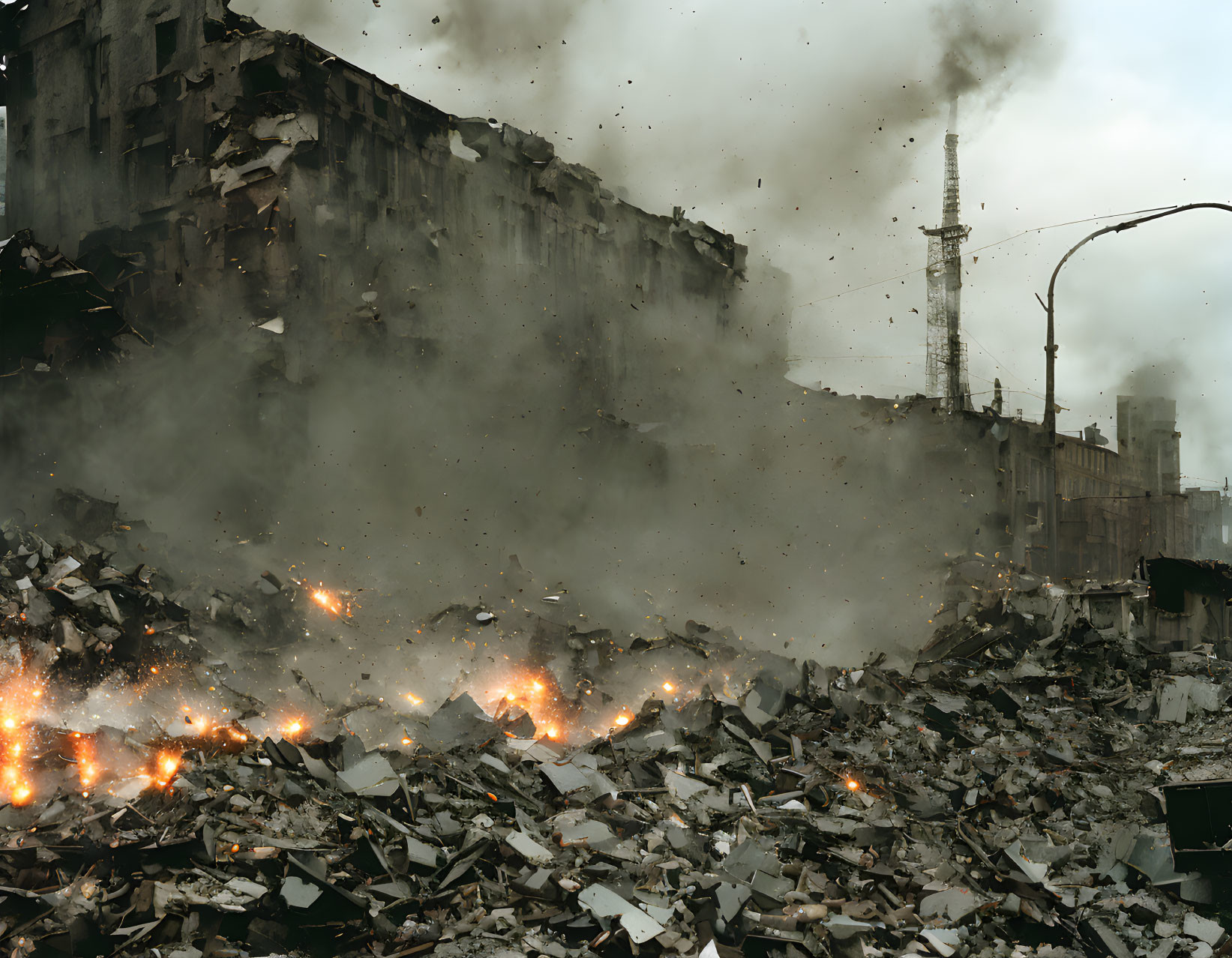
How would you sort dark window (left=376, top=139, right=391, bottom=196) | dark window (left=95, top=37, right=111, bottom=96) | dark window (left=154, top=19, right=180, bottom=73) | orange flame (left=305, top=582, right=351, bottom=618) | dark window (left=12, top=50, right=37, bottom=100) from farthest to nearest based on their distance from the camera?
dark window (left=12, top=50, right=37, bottom=100) → dark window (left=95, top=37, right=111, bottom=96) → dark window (left=376, top=139, right=391, bottom=196) → dark window (left=154, top=19, right=180, bottom=73) → orange flame (left=305, top=582, right=351, bottom=618)

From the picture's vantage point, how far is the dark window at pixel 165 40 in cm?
1184

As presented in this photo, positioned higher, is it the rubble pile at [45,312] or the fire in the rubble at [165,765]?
the rubble pile at [45,312]

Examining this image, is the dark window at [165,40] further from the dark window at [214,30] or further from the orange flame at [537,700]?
the orange flame at [537,700]

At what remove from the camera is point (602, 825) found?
548 centimetres

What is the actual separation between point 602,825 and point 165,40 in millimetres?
12512

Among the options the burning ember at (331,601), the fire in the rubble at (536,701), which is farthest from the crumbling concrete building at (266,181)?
the fire in the rubble at (536,701)

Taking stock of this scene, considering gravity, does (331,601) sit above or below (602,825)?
above

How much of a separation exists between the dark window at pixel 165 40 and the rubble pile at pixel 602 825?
308 inches

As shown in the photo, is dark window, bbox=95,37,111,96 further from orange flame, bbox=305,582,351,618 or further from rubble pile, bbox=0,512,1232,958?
orange flame, bbox=305,582,351,618

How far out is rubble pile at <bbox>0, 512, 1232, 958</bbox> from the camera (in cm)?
437

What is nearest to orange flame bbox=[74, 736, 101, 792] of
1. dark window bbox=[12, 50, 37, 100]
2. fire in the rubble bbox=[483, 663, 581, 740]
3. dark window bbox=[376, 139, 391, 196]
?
fire in the rubble bbox=[483, 663, 581, 740]

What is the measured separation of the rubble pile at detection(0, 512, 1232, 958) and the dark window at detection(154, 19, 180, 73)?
783 centimetres

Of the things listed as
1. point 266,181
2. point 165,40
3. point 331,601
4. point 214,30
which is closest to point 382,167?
point 266,181

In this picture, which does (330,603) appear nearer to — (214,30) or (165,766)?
(165,766)
